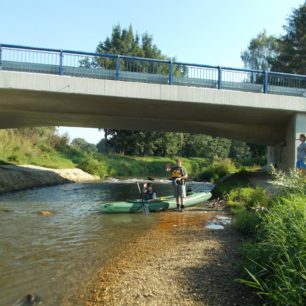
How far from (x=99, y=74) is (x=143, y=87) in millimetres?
1830

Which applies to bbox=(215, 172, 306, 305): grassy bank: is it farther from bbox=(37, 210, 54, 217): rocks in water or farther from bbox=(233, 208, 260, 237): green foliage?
bbox=(37, 210, 54, 217): rocks in water

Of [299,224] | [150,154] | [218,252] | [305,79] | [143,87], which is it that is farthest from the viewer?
[150,154]

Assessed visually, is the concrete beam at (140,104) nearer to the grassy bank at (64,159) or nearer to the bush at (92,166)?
the grassy bank at (64,159)

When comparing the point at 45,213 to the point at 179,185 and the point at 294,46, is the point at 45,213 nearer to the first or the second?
the point at 179,185

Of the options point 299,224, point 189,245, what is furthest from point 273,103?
point 299,224

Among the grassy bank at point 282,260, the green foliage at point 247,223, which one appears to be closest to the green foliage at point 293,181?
the grassy bank at point 282,260

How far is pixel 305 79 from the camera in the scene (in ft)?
55.1

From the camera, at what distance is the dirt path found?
5020 millimetres

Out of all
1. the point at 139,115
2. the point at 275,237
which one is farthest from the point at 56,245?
the point at 139,115

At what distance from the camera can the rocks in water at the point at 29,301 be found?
16.9 feet

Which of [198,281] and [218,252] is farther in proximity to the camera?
[218,252]

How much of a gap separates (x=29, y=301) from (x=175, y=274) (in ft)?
6.92

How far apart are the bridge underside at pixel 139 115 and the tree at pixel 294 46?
51.8ft

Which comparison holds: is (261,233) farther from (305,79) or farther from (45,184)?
(45,184)
